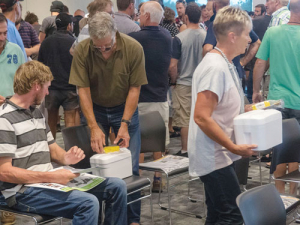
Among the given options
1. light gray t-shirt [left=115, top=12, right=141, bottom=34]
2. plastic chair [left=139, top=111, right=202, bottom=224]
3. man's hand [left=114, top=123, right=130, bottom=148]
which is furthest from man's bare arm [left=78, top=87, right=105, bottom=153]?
light gray t-shirt [left=115, top=12, right=141, bottom=34]

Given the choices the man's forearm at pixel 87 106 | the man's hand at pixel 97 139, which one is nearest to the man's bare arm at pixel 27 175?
the man's hand at pixel 97 139

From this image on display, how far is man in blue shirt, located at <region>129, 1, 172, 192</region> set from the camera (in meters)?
4.37

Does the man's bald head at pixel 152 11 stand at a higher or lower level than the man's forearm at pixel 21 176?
higher

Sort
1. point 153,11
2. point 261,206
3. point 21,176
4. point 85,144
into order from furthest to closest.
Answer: point 153,11 → point 85,144 → point 21,176 → point 261,206

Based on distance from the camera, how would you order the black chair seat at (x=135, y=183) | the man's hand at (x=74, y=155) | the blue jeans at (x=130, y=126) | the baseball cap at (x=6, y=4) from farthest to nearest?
the baseball cap at (x=6, y=4) → the blue jeans at (x=130, y=126) → the black chair seat at (x=135, y=183) → the man's hand at (x=74, y=155)

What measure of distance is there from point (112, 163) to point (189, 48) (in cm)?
240

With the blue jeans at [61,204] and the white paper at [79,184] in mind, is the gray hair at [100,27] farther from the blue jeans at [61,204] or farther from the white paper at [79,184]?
the blue jeans at [61,204]

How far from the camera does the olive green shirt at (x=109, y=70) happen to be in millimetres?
3227

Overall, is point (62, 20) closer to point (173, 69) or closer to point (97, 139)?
point (173, 69)

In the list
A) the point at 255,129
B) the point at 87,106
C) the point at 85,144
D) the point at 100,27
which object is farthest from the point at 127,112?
the point at 255,129

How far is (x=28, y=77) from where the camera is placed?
266 centimetres

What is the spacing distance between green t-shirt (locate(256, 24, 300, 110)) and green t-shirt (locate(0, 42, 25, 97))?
6.56 ft

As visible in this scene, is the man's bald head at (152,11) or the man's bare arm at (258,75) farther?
the man's bald head at (152,11)

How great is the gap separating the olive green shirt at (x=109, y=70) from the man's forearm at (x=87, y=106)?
4 cm
